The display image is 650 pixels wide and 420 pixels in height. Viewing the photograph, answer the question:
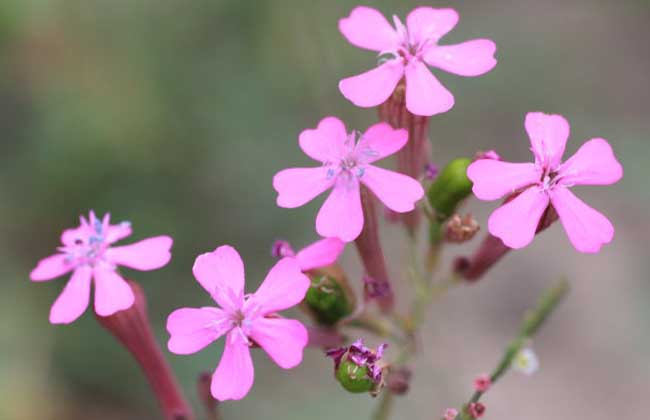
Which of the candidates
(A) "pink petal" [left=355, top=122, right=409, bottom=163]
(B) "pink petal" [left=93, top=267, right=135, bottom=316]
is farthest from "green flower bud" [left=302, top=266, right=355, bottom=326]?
(B) "pink petal" [left=93, top=267, right=135, bottom=316]

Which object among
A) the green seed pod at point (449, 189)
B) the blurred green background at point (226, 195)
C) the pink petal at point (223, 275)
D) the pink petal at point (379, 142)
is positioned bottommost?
the pink petal at point (223, 275)

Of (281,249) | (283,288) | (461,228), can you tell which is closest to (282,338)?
(283,288)

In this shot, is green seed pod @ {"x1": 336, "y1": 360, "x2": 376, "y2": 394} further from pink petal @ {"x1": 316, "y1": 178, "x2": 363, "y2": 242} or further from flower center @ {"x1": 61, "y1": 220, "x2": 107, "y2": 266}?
flower center @ {"x1": 61, "y1": 220, "x2": 107, "y2": 266}

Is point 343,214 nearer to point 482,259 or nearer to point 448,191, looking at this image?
point 448,191

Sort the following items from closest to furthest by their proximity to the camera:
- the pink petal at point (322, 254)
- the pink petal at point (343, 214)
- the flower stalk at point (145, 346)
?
the pink petal at point (343, 214)
the pink petal at point (322, 254)
the flower stalk at point (145, 346)

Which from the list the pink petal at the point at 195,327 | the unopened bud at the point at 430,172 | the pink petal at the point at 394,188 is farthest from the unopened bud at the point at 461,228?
the pink petal at the point at 195,327

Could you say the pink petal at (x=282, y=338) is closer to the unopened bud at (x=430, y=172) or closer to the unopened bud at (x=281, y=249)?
the unopened bud at (x=281, y=249)
